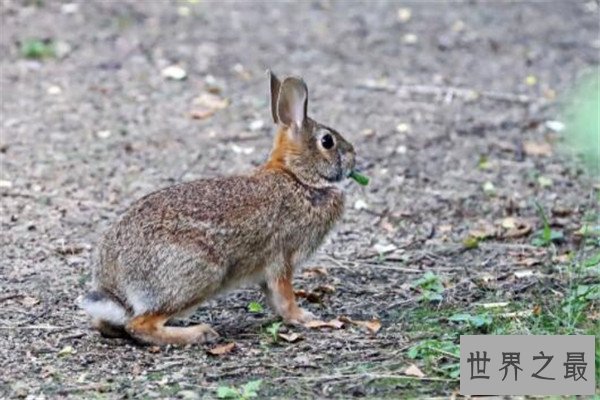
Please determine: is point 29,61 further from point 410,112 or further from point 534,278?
point 534,278

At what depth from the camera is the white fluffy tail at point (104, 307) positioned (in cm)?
528

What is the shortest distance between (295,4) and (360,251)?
5.38 meters

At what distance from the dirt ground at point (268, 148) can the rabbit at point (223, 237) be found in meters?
0.17

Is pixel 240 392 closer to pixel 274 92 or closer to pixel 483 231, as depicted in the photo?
pixel 274 92

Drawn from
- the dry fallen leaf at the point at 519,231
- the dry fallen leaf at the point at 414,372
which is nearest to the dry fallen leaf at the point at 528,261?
the dry fallen leaf at the point at 519,231

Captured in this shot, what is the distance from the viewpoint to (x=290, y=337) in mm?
5391

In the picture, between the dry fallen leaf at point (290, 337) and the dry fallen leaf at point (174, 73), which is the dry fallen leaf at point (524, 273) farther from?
the dry fallen leaf at point (174, 73)

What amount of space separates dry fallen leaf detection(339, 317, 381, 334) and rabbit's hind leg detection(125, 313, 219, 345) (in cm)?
59

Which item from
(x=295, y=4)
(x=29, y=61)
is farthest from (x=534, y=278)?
(x=295, y=4)

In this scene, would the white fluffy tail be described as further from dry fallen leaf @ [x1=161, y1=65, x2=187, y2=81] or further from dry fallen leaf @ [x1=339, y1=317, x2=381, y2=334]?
dry fallen leaf @ [x1=161, y1=65, x2=187, y2=81]

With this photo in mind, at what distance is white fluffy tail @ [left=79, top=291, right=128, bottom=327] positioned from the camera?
528cm

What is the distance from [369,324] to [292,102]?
982 mm

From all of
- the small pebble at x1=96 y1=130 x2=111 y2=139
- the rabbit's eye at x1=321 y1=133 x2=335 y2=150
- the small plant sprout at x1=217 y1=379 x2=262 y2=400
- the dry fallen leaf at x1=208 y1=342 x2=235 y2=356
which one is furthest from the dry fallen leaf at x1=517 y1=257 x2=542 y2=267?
the small pebble at x1=96 y1=130 x2=111 y2=139

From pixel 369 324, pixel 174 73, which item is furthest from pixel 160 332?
A: pixel 174 73
